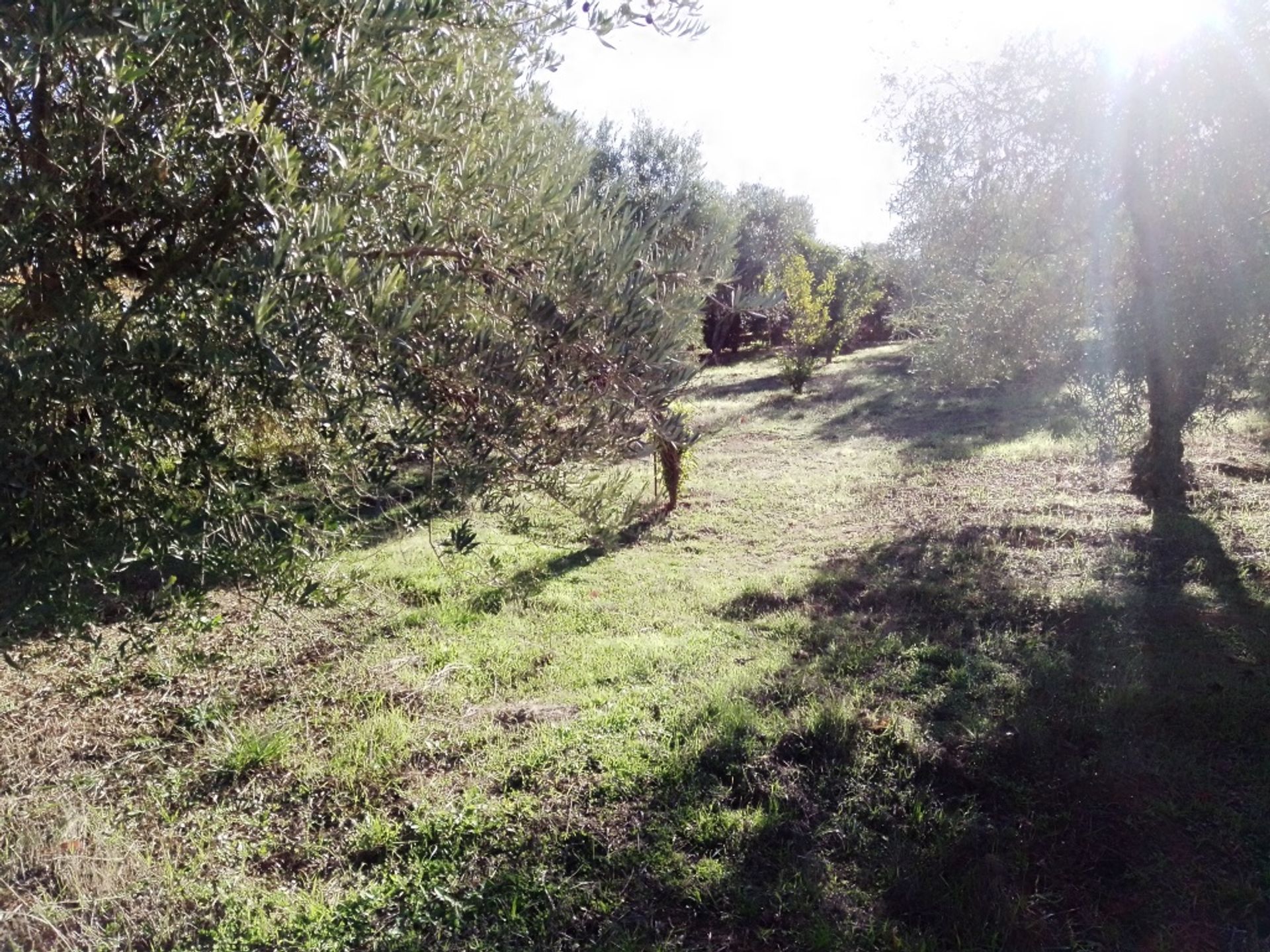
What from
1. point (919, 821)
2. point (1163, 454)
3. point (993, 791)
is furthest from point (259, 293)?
point (1163, 454)

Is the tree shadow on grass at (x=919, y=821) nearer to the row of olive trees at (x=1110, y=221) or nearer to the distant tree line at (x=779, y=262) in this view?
the row of olive trees at (x=1110, y=221)

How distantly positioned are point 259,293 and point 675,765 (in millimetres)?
3246

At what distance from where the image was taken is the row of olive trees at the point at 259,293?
2.38m

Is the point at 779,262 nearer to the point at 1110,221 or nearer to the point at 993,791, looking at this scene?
the point at 1110,221

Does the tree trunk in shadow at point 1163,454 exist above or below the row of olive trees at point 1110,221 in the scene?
below

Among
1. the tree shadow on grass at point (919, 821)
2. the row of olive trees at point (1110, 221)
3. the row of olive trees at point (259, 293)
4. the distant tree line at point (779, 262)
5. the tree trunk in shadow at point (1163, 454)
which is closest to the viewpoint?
the row of olive trees at point (259, 293)

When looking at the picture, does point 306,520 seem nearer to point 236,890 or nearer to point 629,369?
point 629,369

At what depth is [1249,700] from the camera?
189 inches

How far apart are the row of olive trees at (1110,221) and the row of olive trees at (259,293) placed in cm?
588

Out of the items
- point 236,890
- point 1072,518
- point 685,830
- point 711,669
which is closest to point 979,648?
point 711,669

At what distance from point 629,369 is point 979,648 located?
4143 mm

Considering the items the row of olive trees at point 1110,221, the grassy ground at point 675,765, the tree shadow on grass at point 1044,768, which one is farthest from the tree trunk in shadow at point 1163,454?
the tree shadow on grass at point 1044,768

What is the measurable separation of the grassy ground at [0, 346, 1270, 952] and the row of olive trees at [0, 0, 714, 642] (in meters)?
0.65

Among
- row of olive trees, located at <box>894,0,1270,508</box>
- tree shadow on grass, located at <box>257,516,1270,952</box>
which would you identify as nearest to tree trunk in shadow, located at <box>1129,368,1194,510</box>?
row of olive trees, located at <box>894,0,1270,508</box>
